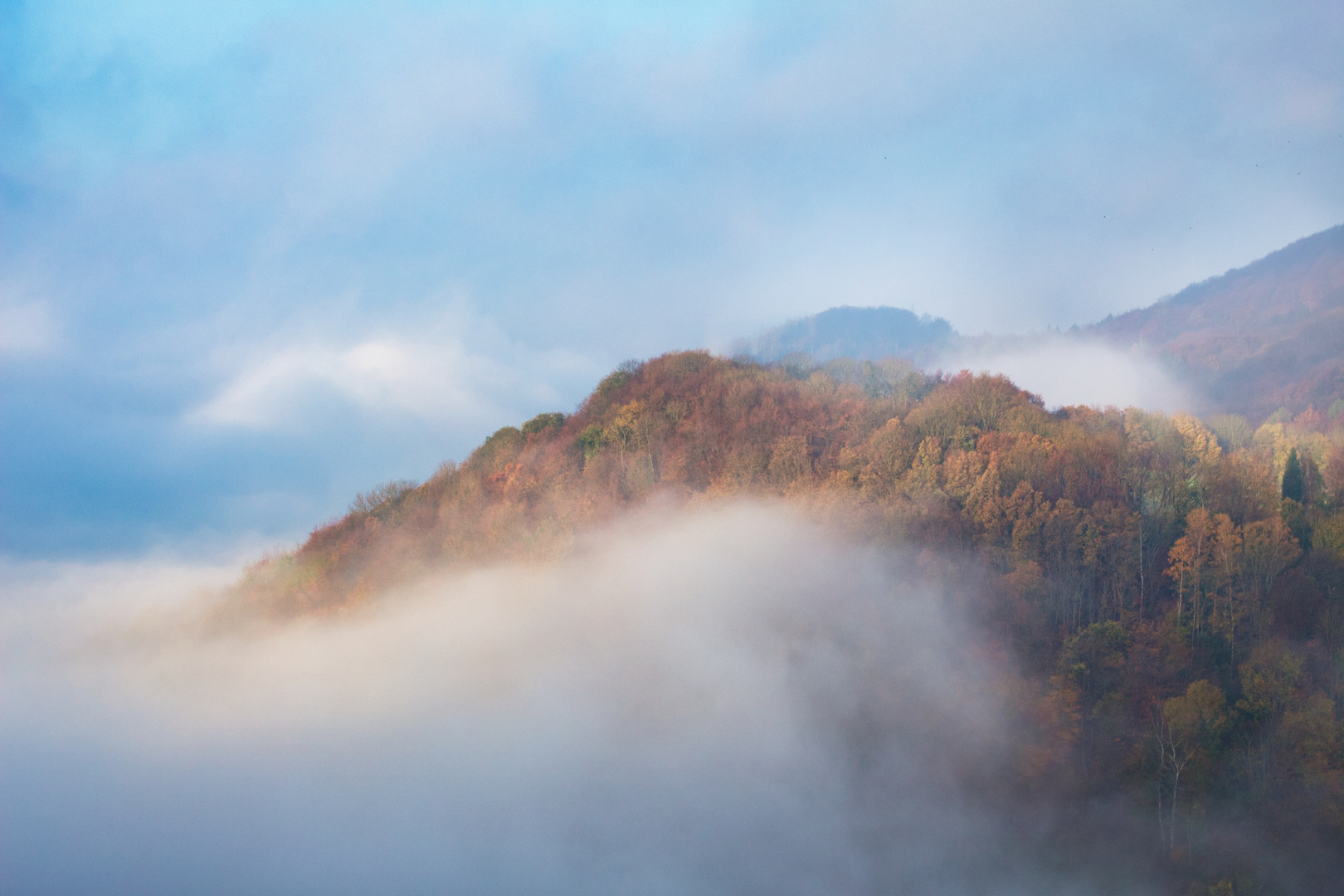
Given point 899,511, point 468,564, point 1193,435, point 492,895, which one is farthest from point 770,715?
point 1193,435

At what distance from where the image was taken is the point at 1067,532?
79875 mm

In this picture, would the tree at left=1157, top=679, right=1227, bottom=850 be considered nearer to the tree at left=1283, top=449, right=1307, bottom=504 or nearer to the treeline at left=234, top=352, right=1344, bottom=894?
the treeline at left=234, top=352, right=1344, bottom=894

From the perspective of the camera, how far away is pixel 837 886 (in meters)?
70.4

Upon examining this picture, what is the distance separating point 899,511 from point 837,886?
104ft

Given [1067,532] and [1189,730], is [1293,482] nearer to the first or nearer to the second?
[1067,532]

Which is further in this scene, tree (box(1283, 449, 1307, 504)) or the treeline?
tree (box(1283, 449, 1307, 504))

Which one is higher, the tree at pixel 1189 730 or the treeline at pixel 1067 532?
the treeline at pixel 1067 532

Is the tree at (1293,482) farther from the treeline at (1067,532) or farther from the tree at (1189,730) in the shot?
the tree at (1189,730)

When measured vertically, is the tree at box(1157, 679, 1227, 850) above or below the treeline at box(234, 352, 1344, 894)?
below

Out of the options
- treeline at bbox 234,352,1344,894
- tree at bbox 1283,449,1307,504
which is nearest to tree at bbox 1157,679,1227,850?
treeline at bbox 234,352,1344,894

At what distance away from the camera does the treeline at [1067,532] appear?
6625 cm

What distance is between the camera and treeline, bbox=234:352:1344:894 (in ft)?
217

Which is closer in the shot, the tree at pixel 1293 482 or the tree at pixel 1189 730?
the tree at pixel 1189 730

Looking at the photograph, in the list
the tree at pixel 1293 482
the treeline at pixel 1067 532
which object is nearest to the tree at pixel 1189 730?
the treeline at pixel 1067 532
